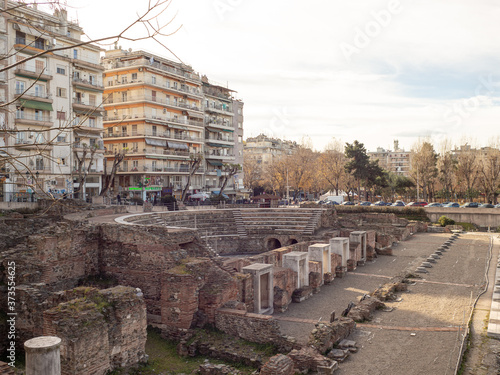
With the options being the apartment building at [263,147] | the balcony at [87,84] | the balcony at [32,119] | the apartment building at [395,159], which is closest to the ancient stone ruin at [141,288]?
the balcony at [32,119]

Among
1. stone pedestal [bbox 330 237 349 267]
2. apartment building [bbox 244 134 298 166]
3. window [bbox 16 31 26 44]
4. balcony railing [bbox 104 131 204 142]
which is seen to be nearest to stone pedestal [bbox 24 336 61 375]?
stone pedestal [bbox 330 237 349 267]

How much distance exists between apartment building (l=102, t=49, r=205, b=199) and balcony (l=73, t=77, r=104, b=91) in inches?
232

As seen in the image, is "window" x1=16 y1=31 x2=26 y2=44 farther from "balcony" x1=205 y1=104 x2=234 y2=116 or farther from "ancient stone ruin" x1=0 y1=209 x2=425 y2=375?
"balcony" x1=205 y1=104 x2=234 y2=116

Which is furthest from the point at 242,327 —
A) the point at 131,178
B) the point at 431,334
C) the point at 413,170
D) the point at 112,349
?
the point at 413,170

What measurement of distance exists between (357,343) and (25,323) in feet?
32.5

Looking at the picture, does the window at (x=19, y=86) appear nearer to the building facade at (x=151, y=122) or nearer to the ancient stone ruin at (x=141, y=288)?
the building facade at (x=151, y=122)

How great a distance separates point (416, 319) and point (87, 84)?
3717 cm

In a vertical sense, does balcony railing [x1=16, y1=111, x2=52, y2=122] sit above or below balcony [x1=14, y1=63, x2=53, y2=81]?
below

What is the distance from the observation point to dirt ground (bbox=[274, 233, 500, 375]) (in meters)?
11.1

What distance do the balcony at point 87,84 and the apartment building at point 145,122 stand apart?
5901 mm

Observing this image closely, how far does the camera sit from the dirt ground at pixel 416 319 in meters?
11.1

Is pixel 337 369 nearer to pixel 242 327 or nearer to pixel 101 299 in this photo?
pixel 242 327

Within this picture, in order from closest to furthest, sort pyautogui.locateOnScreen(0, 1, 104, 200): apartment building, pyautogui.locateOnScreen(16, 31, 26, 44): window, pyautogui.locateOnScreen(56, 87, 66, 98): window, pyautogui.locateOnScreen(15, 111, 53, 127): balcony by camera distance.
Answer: pyautogui.locateOnScreen(0, 1, 104, 200): apartment building
pyautogui.locateOnScreen(15, 111, 53, 127): balcony
pyautogui.locateOnScreen(16, 31, 26, 44): window
pyautogui.locateOnScreen(56, 87, 66, 98): window

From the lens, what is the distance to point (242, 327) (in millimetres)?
12672
